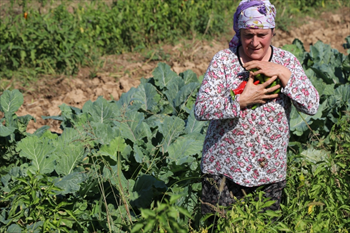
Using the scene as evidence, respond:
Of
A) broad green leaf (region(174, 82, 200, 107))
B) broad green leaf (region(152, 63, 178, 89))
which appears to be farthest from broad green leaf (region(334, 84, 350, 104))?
broad green leaf (region(152, 63, 178, 89))

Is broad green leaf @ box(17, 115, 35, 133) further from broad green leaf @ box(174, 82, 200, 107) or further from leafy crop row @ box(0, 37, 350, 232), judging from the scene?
broad green leaf @ box(174, 82, 200, 107)

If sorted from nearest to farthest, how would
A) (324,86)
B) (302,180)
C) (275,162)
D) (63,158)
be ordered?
(275,162) < (302,180) < (63,158) < (324,86)

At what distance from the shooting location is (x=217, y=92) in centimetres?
230

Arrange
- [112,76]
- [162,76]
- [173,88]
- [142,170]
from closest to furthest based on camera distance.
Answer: [142,170]
[173,88]
[162,76]
[112,76]

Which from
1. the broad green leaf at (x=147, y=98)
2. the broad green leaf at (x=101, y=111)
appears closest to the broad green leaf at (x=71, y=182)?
the broad green leaf at (x=101, y=111)

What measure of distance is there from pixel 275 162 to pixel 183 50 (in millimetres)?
4466

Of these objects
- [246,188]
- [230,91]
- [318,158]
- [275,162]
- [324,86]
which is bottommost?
[318,158]

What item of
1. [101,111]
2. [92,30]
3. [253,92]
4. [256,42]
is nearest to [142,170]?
[101,111]

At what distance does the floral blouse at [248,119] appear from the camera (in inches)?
88.1

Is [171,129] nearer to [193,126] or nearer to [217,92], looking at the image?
[193,126]

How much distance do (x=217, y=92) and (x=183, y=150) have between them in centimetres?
95

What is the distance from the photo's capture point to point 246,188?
2.46 m

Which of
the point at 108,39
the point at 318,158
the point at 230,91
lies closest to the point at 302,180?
the point at 230,91

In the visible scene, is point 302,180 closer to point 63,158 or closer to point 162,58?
point 63,158
